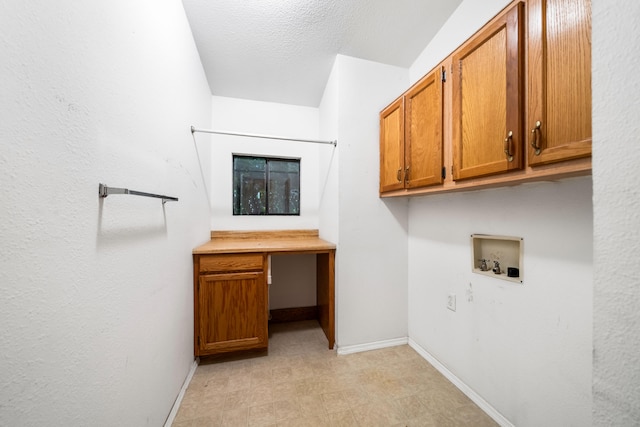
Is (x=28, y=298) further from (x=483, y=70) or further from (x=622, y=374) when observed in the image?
(x=483, y=70)

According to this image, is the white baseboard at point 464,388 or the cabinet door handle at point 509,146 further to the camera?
the white baseboard at point 464,388

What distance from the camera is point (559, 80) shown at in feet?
2.50

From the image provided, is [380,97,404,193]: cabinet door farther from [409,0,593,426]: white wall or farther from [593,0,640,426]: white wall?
[593,0,640,426]: white wall

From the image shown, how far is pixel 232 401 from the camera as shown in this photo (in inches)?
52.6

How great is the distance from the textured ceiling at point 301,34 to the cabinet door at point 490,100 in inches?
28.5

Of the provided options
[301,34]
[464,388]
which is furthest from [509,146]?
[301,34]

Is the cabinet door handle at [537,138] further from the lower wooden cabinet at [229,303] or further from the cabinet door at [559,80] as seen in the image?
the lower wooden cabinet at [229,303]

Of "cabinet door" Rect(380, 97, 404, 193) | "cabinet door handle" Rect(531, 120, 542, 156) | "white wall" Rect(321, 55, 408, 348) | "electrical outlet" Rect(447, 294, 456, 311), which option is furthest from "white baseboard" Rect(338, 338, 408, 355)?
"cabinet door handle" Rect(531, 120, 542, 156)

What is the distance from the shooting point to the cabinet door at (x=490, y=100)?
0.88m

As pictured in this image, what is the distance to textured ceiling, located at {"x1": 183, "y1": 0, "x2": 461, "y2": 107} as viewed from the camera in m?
1.45

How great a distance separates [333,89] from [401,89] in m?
0.63

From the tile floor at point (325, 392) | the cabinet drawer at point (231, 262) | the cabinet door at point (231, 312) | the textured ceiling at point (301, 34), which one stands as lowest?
the tile floor at point (325, 392)

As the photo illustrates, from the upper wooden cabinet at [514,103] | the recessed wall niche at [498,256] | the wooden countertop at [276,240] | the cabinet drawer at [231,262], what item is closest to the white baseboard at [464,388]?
the recessed wall niche at [498,256]

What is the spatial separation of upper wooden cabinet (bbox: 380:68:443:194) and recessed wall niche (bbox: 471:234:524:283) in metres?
0.49
